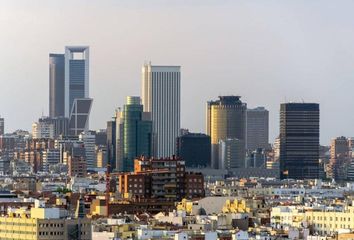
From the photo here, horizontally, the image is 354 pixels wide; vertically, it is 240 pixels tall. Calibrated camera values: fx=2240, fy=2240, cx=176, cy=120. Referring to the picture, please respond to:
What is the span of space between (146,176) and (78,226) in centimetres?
6541

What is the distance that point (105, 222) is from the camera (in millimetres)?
119875

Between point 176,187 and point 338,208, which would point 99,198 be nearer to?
point 176,187

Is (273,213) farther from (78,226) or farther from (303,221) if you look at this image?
(78,226)

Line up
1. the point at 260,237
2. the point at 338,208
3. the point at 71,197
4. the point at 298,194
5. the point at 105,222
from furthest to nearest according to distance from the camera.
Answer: the point at 298,194 < the point at 71,197 < the point at 338,208 < the point at 105,222 < the point at 260,237

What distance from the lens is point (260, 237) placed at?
10625 cm

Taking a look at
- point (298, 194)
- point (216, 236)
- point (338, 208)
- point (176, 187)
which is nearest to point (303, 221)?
point (338, 208)

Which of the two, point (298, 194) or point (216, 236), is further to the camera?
point (298, 194)

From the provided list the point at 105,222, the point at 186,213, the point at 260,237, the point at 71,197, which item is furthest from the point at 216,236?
the point at 71,197

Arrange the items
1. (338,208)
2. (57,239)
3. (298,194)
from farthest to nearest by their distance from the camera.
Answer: (298,194) < (338,208) < (57,239)

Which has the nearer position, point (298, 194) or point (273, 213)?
point (273, 213)

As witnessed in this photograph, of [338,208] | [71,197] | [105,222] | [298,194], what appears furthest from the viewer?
[298,194]

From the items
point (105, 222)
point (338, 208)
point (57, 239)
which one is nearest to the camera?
point (57, 239)

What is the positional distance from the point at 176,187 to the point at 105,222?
38693mm

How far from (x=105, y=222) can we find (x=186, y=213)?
1527 cm
